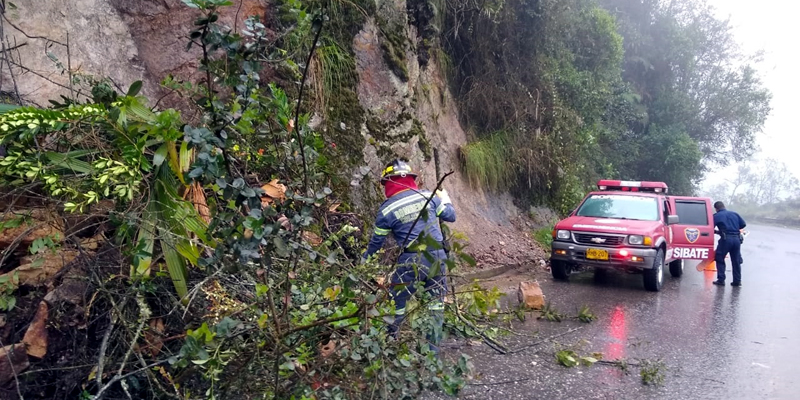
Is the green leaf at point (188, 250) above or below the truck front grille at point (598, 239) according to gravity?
above

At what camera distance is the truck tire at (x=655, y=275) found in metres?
9.61

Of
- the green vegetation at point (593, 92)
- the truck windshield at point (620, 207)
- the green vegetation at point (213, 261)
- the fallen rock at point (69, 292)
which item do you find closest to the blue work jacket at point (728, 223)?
the truck windshield at point (620, 207)

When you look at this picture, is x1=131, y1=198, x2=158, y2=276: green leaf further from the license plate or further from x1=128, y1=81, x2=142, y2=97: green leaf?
the license plate

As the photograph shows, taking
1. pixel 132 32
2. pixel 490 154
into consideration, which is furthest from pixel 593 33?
pixel 132 32

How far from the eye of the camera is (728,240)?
429 inches

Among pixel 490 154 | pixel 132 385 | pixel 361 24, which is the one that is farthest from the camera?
pixel 490 154

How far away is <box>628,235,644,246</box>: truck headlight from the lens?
30.8ft

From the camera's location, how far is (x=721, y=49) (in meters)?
26.9

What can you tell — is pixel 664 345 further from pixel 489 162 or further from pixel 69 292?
pixel 489 162

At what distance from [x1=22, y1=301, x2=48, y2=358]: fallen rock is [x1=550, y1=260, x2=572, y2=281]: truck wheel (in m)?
8.50

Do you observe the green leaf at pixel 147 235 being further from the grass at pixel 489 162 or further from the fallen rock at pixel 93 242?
the grass at pixel 489 162

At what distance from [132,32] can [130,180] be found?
181 inches

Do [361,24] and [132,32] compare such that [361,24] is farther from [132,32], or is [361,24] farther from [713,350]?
[713,350]

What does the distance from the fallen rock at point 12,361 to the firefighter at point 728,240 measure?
1117 cm
